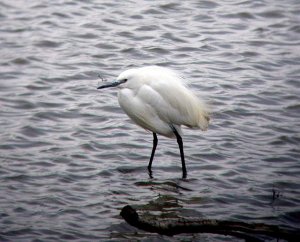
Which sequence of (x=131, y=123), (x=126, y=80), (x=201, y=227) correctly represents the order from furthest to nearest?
(x=131, y=123)
(x=126, y=80)
(x=201, y=227)

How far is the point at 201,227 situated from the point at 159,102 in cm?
272

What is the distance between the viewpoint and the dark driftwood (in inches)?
205

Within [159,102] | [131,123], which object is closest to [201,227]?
[159,102]

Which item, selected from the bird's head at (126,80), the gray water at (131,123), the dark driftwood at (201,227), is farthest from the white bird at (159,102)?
the dark driftwood at (201,227)

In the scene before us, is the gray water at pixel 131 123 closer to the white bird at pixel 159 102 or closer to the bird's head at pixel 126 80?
the white bird at pixel 159 102

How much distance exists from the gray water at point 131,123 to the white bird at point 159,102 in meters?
0.51

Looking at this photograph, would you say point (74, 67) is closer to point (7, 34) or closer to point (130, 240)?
point (7, 34)

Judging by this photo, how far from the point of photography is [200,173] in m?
7.98

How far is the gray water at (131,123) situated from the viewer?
706 centimetres

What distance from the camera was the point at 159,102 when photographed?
7.77 m

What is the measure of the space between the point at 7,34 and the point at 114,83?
477 cm

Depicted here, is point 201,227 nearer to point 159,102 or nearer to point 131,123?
point 159,102

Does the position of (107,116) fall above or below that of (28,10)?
below

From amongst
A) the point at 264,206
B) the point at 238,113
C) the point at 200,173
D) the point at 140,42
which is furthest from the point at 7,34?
the point at 264,206
